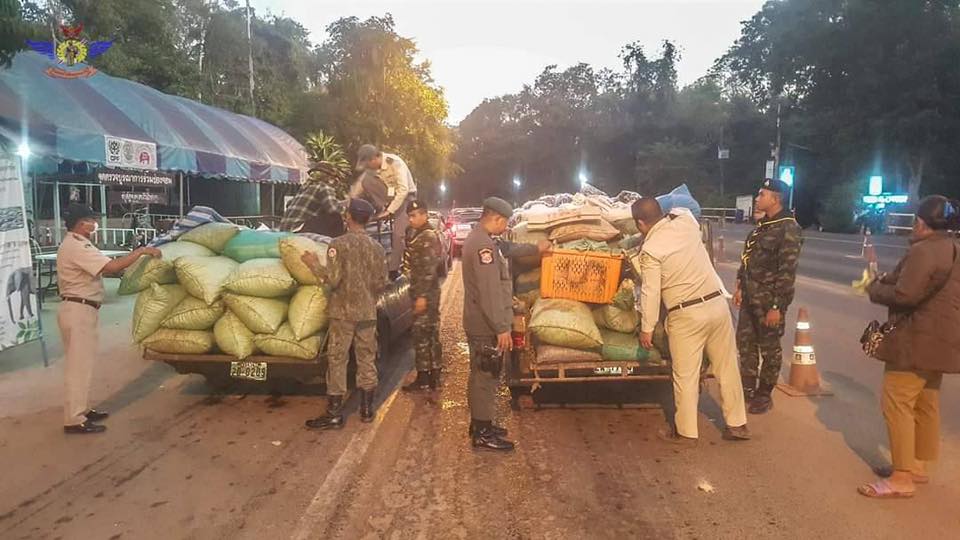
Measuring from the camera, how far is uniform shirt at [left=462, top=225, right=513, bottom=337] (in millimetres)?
5234

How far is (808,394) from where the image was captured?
6.93 meters

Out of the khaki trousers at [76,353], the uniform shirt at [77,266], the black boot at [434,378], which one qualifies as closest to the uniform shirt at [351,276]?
the black boot at [434,378]

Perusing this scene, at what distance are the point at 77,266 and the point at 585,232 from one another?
429 cm

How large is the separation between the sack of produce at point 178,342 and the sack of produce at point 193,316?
0.18ft

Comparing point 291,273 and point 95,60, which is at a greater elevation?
point 95,60

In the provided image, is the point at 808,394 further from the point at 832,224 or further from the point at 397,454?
the point at 832,224

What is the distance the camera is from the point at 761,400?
20.8ft

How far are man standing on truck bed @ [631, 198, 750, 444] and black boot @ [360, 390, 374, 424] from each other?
2.33m

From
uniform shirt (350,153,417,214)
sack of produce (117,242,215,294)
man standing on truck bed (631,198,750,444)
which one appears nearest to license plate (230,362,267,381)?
sack of produce (117,242,215,294)

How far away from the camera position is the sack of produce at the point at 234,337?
241 inches

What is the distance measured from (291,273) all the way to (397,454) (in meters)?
1.94

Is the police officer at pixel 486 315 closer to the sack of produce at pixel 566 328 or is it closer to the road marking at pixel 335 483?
the sack of produce at pixel 566 328

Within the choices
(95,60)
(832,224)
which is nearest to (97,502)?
(95,60)

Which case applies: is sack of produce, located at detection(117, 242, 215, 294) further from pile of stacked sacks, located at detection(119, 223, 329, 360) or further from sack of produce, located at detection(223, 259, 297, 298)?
sack of produce, located at detection(223, 259, 297, 298)
